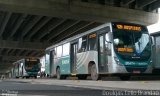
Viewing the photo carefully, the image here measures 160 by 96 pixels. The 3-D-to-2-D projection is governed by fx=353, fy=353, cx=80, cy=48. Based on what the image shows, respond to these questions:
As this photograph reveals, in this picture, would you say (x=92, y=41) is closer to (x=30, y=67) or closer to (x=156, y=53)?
(x=156, y=53)

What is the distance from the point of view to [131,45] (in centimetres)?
1780

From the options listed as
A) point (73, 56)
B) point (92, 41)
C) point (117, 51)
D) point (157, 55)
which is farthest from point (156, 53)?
point (73, 56)

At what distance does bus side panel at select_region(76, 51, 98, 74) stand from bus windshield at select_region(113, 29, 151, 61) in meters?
1.89

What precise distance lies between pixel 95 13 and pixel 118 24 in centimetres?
1278

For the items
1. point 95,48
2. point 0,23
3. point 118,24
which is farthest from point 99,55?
point 0,23

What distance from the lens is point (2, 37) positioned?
49438 mm

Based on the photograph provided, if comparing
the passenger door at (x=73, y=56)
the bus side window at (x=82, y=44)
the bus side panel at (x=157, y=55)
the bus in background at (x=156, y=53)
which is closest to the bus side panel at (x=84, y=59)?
the bus side window at (x=82, y=44)

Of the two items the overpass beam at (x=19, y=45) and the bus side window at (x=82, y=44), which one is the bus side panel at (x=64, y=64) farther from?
the overpass beam at (x=19, y=45)

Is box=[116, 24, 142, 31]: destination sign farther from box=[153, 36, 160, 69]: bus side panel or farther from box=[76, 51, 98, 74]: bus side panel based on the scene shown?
box=[153, 36, 160, 69]: bus side panel

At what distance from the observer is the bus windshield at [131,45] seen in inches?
693

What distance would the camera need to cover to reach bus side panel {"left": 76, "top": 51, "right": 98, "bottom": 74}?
63.6ft

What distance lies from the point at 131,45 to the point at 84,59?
3.98 meters

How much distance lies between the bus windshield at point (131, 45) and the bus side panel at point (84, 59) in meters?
1.89

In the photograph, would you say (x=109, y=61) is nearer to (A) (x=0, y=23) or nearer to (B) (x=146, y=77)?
(B) (x=146, y=77)
